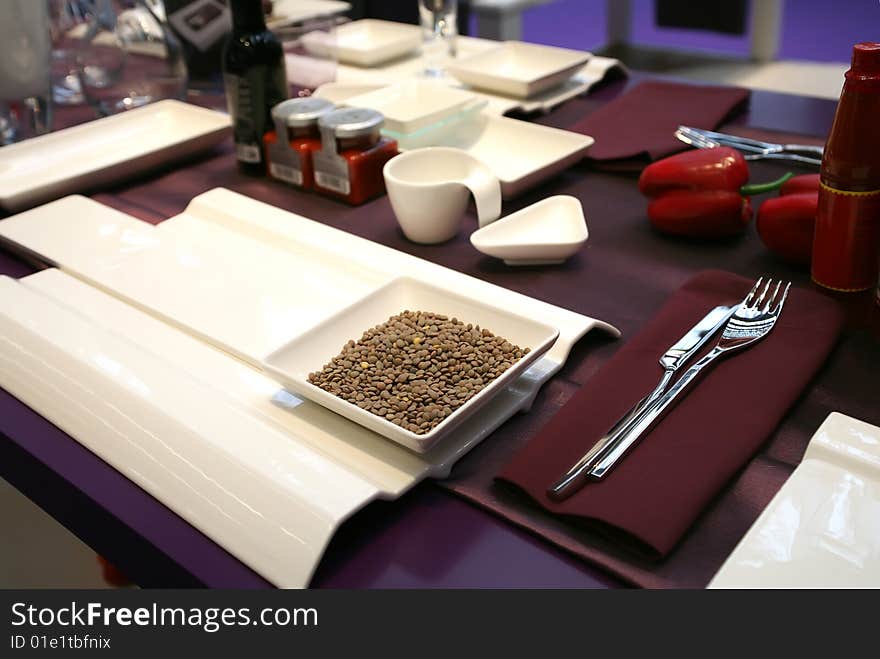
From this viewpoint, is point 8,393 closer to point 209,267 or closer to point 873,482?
point 209,267

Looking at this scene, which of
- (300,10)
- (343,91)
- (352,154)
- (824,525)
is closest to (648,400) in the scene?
(824,525)

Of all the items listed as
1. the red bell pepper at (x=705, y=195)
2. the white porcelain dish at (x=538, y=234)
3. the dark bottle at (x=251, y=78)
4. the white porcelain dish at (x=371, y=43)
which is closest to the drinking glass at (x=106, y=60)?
the white porcelain dish at (x=371, y=43)

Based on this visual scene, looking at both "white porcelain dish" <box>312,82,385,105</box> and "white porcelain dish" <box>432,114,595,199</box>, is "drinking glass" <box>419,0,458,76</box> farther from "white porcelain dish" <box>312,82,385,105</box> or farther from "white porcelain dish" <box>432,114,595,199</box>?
"white porcelain dish" <box>432,114,595,199</box>

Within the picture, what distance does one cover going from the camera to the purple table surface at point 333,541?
0.61 metres

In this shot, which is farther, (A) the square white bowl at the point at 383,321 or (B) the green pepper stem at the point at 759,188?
(B) the green pepper stem at the point at 759,188

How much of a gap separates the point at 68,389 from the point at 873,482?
2.07 feet

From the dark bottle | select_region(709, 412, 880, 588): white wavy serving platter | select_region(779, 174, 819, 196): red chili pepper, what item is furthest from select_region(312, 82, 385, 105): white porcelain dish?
select_region(709, 412, 880, 588): white wavy serving platter

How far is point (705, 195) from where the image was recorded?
0.99 metres

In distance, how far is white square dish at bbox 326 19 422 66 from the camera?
5.30 ft

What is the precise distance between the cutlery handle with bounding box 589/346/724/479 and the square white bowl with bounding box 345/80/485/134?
588mm

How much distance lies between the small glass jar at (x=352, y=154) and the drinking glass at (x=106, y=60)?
20.4 inches

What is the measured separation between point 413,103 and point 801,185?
1.88 ft

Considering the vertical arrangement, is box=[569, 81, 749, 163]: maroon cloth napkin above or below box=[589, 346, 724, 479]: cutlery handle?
above

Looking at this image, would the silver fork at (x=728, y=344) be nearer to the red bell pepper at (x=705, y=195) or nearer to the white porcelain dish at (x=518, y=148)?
the red bell pepper at (x=705, y=195)
